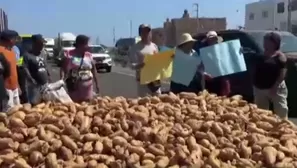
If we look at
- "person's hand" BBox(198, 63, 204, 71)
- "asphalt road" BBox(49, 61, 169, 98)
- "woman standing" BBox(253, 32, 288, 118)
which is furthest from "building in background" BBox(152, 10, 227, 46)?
"person's hand" BBox(198, 63, 204, 71)

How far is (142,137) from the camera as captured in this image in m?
5.70

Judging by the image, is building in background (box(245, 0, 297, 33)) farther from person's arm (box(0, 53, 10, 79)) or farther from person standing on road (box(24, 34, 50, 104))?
person's arm (box(0, 53, 10, 79))

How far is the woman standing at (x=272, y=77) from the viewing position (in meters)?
9.44

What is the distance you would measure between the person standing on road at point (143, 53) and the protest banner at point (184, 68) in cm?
48

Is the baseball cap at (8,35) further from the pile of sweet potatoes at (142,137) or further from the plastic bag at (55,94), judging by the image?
the pile of sweet potatoes at (142,137)

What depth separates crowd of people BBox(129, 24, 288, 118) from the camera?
30.3ft

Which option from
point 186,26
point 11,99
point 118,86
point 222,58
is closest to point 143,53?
point 222,58

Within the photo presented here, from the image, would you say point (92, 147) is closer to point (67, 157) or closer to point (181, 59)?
point (67, 157)

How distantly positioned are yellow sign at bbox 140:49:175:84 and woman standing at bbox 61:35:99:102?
3.01 ft

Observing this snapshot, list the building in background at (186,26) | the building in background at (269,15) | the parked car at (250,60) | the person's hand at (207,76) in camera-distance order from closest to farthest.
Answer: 1. the person's hand at (207,76)
2. the parked car at (250,60)
3. the building in background at (186,26)
4. the building in background at (269,15)

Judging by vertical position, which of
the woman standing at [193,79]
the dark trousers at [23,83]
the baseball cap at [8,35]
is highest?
the baseball cap at [8,35]

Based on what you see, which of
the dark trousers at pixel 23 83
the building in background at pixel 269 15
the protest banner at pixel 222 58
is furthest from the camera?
the building in background at pixel 269 15

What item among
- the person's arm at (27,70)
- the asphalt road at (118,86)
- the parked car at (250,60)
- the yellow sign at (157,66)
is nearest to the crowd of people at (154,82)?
the yellow sign at (157,66)

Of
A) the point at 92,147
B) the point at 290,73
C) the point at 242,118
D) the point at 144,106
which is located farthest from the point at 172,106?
the point at 290,73
